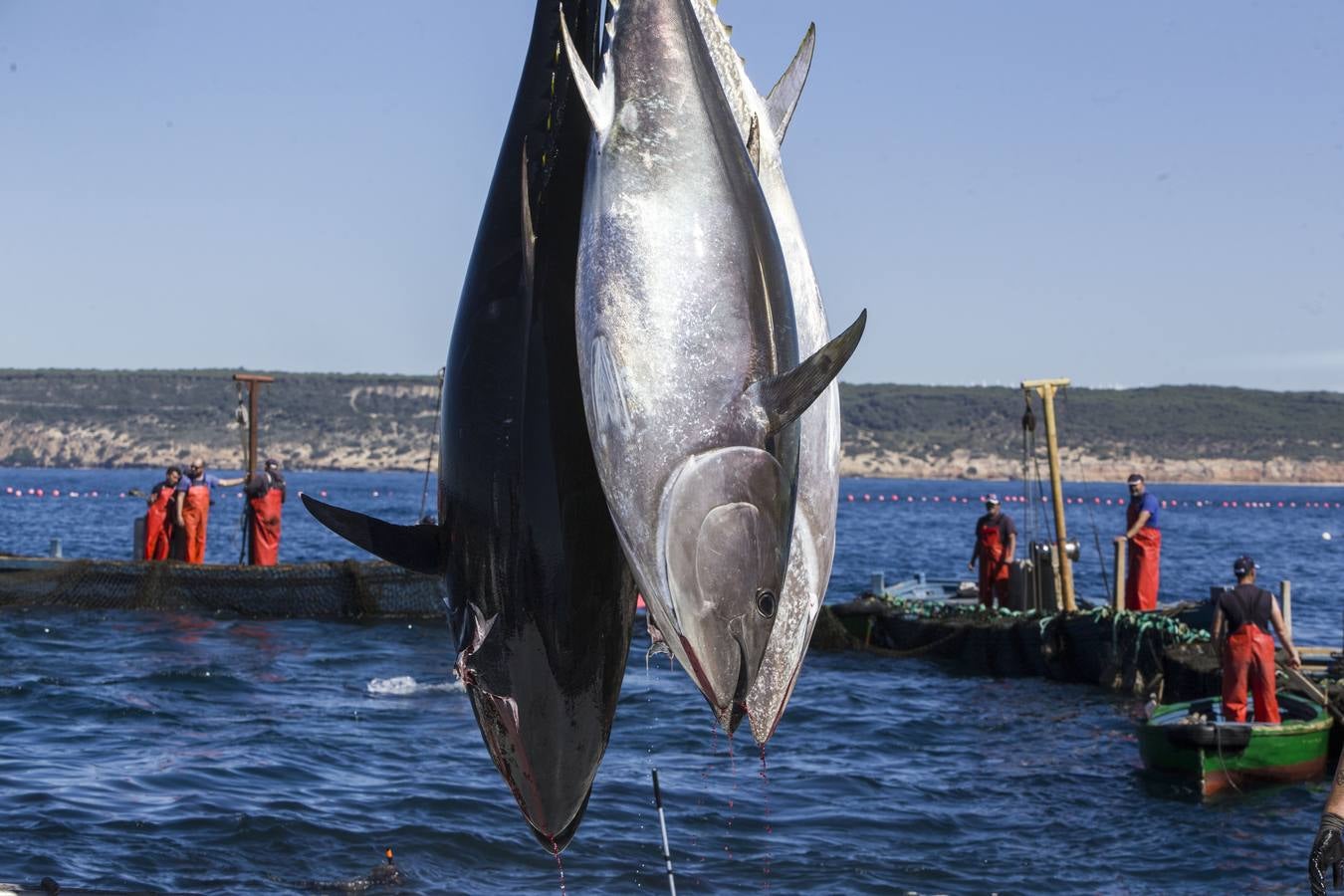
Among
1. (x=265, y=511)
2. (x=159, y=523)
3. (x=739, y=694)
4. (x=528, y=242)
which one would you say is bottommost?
(x=159, y=523)

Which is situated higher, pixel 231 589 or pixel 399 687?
pixel 231 589

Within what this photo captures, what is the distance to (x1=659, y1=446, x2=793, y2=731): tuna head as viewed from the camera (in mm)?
2146

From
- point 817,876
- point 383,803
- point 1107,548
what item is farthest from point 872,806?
point 1107,548

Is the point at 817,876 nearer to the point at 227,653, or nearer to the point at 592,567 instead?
the point at 592,567

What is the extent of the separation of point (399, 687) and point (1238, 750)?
35.4 ft

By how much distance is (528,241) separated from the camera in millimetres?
2537

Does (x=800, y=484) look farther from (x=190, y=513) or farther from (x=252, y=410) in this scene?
(x=190, y=513)

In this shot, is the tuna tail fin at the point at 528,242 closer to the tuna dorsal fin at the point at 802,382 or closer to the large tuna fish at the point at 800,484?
the large tuna fish at the point at 800,484

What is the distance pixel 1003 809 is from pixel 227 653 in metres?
12.5

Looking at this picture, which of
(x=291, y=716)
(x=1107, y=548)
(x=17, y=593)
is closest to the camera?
(x=291, y=716)

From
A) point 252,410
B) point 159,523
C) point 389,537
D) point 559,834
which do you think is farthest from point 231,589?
point 389,537

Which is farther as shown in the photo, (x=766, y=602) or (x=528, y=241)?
(x=528, y=241)

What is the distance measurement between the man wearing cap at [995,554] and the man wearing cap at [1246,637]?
28.7 ft

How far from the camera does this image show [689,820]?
14.4m
